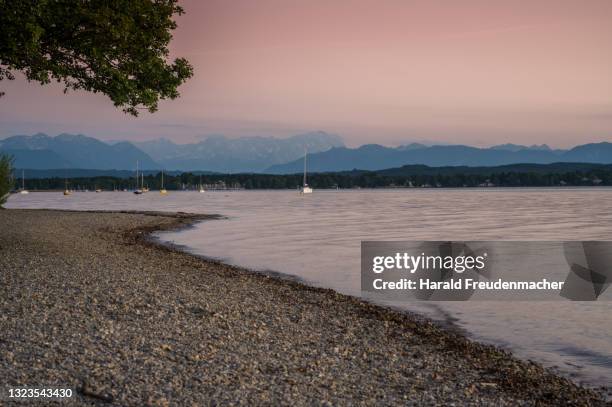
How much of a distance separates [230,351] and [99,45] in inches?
533

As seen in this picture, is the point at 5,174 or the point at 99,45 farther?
the point at 5,174

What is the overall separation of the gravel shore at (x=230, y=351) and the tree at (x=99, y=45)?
22.0ft

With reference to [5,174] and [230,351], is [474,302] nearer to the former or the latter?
[230,351]

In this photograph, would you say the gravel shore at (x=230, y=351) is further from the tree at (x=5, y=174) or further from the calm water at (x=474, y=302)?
the tree at (x=5, y=174)

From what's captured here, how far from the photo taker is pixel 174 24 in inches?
880

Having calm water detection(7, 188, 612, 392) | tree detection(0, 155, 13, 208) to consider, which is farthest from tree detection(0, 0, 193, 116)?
tree detection(0, 155, 13, 208)

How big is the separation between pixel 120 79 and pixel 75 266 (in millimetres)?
6565

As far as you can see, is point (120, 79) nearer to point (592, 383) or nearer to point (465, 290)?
point (465, 290)

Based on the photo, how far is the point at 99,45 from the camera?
2083cm

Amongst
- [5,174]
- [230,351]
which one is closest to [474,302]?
[230,351]

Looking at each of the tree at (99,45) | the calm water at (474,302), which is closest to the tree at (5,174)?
the calm water at (474,302)

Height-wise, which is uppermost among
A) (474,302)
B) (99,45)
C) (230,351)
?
(99,45)

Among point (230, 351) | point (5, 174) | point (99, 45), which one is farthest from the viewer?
point (5, 174)

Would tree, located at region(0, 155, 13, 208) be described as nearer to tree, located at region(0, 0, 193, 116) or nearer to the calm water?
the calm water
